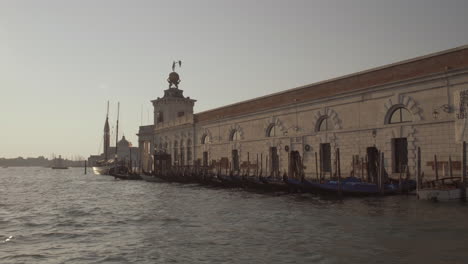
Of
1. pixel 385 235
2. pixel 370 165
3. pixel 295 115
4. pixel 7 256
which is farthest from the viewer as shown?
pixel 295 115

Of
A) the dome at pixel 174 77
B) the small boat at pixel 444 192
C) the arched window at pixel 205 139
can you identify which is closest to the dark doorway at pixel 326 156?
the small boat at pixel 444 192

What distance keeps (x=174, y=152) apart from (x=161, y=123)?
20.9ft

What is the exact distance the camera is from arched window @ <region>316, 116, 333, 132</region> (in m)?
29.0

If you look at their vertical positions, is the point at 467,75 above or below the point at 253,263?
above

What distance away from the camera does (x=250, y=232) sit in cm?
1284

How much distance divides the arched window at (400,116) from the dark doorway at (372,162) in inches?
78.0

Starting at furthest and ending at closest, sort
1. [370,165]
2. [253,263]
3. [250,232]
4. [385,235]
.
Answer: [370,165]
[250,232]
[385,235]
[253,263]

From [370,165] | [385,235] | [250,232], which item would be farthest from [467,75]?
[250,232]

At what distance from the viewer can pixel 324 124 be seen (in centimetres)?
2956

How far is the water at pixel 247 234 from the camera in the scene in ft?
32.3

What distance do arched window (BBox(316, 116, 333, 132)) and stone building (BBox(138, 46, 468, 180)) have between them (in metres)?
0.06

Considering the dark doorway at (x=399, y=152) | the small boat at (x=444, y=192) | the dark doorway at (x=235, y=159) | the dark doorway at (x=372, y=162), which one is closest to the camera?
the small boat at (x=444, y=192)

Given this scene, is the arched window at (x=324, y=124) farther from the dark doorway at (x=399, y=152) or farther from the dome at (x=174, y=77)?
the dome at (x=174, y=77)

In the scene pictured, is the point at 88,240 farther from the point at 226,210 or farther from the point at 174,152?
the point at 174,152
